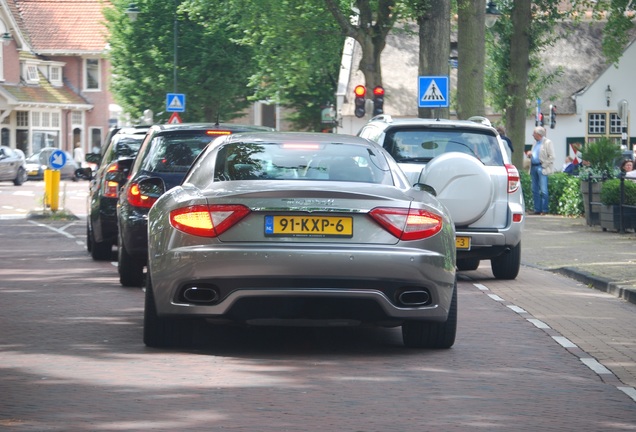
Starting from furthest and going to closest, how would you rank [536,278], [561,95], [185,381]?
[561,95]
[536,278]
[185,381]

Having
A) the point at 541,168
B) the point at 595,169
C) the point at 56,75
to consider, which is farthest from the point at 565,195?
the point at 56,75

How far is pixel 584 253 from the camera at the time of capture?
2042 cm

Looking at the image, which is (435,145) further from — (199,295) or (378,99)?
(378,99)

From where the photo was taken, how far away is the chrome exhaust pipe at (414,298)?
29.3 feet

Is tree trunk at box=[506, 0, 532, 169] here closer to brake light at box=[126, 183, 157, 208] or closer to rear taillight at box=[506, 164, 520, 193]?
rear taillight at box=[506, 164, 520, 193]

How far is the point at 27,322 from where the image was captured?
1105 cm

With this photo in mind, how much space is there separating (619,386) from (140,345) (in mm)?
3228

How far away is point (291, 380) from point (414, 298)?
126cm

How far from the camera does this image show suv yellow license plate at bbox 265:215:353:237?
875 cm

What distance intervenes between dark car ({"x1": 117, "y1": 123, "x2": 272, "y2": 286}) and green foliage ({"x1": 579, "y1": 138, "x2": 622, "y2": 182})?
14.7 m

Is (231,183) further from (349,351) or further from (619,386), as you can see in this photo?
(619,386)

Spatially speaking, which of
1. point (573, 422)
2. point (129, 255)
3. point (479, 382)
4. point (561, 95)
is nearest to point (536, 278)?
point (129, 255)

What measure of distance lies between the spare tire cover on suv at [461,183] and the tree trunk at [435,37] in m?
12.7

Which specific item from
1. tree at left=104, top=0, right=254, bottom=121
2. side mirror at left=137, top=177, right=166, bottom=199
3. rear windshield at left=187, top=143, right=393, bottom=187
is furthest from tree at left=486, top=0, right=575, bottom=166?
rear windshield at left=187, top=143, right=393, bottom=187
